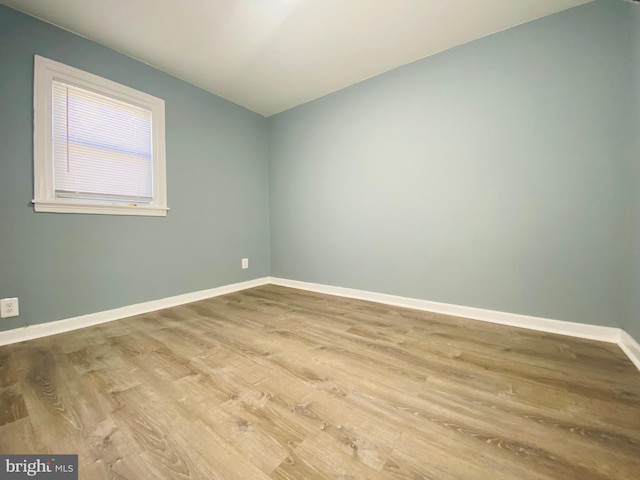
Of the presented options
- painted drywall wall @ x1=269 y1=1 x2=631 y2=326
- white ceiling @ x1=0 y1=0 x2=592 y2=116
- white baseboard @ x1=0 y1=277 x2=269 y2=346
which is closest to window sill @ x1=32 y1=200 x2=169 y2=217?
white baseboard @ x1=0 y1=277 x2=269 y2=346

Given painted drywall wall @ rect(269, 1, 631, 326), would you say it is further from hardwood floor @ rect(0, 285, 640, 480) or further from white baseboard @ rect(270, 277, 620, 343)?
hardwood floor @ rect(0, 285, 640, 480)

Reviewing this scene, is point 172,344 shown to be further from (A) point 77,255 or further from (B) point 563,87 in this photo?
(B) point 563,87

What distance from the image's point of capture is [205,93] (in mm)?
2646

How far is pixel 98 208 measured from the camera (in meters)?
1.93

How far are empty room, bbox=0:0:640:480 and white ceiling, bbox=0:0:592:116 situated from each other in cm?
2

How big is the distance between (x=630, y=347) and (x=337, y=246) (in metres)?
2.25

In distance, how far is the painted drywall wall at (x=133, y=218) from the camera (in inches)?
62.9

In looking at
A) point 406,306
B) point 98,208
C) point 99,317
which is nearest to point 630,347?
point 406,306

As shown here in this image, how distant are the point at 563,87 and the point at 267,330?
2820 millimetres

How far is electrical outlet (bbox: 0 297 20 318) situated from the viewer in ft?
5.06

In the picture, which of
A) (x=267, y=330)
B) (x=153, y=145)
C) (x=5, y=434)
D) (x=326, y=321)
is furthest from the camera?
(x=153, y=145)

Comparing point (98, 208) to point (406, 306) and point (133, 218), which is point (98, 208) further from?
point (406, 306)

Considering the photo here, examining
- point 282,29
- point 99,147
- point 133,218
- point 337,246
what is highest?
point 282,29

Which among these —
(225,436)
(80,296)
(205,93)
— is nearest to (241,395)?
(225,436)
